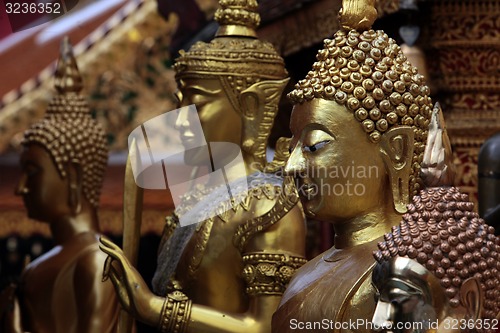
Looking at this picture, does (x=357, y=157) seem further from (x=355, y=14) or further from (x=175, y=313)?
(x=175, y=313)

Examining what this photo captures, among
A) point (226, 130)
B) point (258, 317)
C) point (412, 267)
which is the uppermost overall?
point (412, 267)

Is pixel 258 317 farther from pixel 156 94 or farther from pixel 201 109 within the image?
pixel 156 94

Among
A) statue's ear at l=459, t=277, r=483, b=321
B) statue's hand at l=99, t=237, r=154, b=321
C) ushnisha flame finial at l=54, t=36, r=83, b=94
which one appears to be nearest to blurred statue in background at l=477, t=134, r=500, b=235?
statue's hand at l=99, t=237, r=154, b=321

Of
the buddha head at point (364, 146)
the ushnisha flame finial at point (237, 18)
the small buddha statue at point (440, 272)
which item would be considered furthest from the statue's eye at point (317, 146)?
the ushnisha flame finial at point (237, 18)

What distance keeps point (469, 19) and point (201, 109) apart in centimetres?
120

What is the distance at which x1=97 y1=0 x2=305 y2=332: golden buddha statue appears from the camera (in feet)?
16.6

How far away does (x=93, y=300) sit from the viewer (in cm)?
622

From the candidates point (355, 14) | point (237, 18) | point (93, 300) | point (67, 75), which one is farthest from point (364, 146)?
point (67, 75)

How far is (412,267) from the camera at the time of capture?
142 inches

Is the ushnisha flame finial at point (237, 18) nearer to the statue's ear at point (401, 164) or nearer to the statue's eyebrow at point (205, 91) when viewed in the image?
the statue's eyebrow at point (205, 91)

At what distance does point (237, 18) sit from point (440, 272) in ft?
7.90

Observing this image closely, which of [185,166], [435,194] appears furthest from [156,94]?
[435,194]

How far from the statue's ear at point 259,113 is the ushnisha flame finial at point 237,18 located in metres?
0.28

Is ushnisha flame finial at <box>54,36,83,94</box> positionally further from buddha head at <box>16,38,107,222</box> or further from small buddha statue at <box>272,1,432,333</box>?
small buddha statue at <box>272,1,432,333</box>
